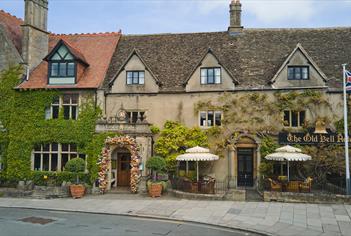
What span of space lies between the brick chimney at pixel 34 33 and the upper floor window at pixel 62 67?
2499 millimetres

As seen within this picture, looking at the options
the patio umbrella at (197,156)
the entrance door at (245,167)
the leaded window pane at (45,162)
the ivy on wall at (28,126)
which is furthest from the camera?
the leaded window pane at (45,162)

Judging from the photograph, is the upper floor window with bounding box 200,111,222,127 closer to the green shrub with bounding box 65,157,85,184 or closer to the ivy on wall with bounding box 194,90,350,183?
the ivy on wall with bounding box 194,90,350,183

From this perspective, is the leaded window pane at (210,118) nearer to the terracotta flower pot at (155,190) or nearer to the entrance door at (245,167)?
the entrance door at (245,167)

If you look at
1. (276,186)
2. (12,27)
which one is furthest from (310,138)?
(12,27)

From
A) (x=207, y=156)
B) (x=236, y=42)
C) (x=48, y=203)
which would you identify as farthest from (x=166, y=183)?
(x=236, y=42)

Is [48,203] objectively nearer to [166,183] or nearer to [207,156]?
[166,183]

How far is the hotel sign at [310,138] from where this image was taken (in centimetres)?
2322

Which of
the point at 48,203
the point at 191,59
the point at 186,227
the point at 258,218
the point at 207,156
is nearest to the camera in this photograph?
the point at 186,227

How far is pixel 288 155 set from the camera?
70.9 feet

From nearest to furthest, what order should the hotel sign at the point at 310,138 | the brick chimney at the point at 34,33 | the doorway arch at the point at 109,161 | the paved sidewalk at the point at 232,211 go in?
the paved sidewalk at the point at 232,211 → the hotel sign at the point at 310,138 → the doorway arch at the point at 109,161 → the brick chimney at the point at 34,33

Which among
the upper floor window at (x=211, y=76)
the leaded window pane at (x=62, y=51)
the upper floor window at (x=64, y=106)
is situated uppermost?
the leaded window pane at (x=62, y=51)

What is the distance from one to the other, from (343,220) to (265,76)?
13.2 metres

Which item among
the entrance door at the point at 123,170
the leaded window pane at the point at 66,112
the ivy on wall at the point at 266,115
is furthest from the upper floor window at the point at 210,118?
the leaded window pane at the point at 66,112

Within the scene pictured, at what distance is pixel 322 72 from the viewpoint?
25094 mm
